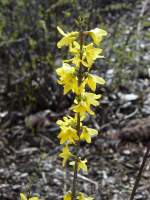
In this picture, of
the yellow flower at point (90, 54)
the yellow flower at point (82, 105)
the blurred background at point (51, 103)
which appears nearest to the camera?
the yellow flower at point (90, 54)

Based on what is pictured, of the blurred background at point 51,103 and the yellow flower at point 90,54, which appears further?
the blurred background at point 51,103

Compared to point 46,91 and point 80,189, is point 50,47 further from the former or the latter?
point 80,189

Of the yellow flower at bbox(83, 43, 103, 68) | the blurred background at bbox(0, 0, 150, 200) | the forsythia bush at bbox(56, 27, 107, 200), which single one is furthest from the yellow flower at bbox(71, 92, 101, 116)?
the blurred background at bbox(0, 0, 150, 200)

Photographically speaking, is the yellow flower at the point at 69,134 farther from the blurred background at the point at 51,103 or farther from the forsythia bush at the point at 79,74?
the blurred background at the point at 51,103

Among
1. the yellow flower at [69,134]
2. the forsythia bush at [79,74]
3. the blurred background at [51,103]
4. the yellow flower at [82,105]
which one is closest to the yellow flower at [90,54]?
the forsythia bush at [79,74]

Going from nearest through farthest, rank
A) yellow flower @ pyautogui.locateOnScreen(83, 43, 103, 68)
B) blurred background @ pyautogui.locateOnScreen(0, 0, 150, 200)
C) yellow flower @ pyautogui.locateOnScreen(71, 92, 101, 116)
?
1. yellow flower @ pyautogui.locateOnScreen(83, 43, 103, 68)
2. yellow flower @ pyautogui.locateOnScreen(71, 92, 101, 116)
3. blurred background @ pyautogui.locateOnScreen(0, 0, 150, 200)

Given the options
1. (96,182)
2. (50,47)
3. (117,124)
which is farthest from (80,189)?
(50,47)

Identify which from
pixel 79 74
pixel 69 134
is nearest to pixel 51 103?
pixel 69 134

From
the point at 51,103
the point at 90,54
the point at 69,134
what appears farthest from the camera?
the point at 51,103

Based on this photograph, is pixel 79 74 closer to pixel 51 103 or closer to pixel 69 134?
pixel 69 134

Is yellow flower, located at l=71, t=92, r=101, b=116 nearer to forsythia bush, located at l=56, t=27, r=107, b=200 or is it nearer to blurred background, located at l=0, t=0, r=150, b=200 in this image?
forsythia bush, located at l=56, t=27, r=107, b=200
